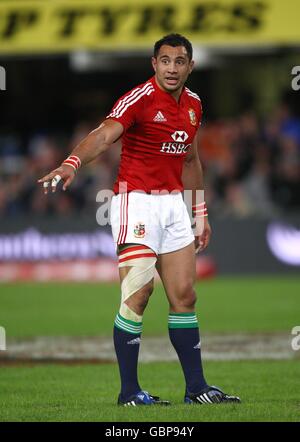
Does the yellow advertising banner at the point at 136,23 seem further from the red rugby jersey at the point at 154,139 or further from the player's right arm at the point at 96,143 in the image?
the player's right arm at the point at 96,143

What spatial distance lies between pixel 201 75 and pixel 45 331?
13874 millimetres

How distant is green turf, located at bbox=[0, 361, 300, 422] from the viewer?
756 centimetres

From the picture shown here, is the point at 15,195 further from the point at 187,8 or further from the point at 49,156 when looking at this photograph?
the point at 187,8

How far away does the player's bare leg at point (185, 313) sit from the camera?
822cm

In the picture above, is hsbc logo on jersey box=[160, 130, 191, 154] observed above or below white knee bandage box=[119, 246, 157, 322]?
above

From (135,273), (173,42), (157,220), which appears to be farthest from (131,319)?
(173,42)

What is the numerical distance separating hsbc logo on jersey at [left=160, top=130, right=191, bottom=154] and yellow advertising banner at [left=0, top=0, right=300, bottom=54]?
1204cm

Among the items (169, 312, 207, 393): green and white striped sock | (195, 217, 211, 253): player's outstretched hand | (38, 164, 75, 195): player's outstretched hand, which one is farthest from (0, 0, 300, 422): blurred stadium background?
(38, 164, 75, 195): player's outstretched hand

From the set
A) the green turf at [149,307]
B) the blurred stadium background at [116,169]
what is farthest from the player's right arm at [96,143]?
the blurred stadium background at [116,169]

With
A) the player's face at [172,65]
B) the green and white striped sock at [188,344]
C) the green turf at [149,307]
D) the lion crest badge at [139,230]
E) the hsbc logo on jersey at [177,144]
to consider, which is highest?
the player's face at [172,65]

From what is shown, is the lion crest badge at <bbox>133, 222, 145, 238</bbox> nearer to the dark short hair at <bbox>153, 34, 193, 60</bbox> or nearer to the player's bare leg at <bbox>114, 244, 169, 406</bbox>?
the player's bare leg at <bbox>114, 244, 169, 406</bbox>

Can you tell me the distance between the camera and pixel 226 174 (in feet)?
73.0

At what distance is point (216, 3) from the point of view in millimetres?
20109

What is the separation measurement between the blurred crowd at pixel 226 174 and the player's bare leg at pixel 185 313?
43.0 ft
